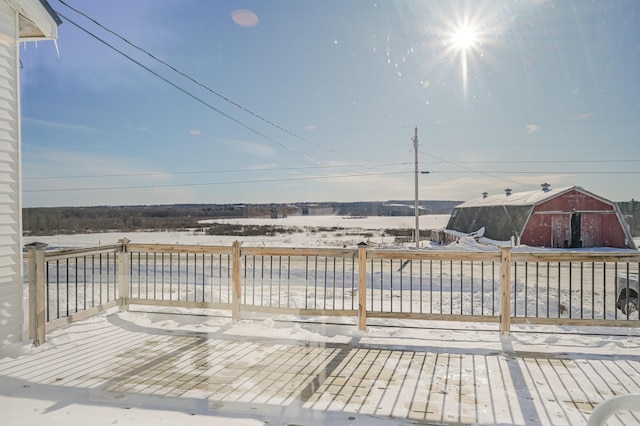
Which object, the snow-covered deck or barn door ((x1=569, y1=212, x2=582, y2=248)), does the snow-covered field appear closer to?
barn door ((x1=569, y1=212, x2=582, y2=248))

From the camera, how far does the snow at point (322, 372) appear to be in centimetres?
288

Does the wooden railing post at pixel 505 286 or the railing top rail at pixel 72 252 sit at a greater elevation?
the railing top rail at pixel 72 252

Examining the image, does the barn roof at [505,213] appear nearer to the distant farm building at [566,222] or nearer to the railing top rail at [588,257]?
the distant farm building at [566,222]

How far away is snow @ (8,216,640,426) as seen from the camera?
2885 millimetres

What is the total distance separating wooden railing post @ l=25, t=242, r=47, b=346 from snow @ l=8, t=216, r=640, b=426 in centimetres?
18

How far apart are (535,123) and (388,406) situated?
63.6 feet

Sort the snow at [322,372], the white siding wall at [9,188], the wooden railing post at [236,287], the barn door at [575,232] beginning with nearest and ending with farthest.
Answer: the snow at [322,372]
the white siding wall at [9,188]
the wooden railing post at [236,287]
the barn door at [575,232]

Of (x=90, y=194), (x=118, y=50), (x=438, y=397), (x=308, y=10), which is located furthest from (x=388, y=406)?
(x=90, y=194)

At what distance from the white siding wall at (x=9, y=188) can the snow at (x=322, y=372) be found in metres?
0.42

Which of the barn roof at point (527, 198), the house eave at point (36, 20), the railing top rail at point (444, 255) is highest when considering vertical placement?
the house eave at point (36, 20)

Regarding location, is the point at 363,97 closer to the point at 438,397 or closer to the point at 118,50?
the point at 118,50

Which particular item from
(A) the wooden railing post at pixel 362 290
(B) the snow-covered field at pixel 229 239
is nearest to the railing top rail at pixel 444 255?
(A) the wooden railing post at pixel 362 290

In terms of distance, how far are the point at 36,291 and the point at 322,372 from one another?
11.4ft

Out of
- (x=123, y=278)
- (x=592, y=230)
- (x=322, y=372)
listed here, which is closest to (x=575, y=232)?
(x=592, y=230)
